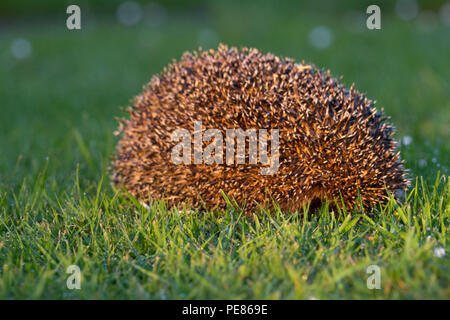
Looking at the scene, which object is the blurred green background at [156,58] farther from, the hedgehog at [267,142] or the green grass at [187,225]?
the hedgehog at [267,142]

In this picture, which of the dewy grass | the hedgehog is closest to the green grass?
the dewy grass

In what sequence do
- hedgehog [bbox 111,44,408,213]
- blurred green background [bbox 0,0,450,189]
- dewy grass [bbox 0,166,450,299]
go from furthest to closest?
blurred green background [bbox 0,0,450,189], hedgehog [bbox 111,44,408,213], dewy grass [bbox 0,166,450,299]

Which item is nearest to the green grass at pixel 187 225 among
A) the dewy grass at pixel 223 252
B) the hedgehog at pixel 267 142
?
the dewy grass at pixel 223 252

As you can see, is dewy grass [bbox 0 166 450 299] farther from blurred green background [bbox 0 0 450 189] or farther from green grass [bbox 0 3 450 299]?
blurred green background [bbox 0 0 450 189]

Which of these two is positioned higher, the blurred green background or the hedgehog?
the blurred green background

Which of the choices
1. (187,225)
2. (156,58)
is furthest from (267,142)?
(156,58)
